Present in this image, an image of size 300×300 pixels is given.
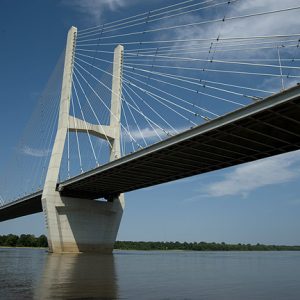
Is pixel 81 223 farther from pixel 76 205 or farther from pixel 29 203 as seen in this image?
pixel 29 203

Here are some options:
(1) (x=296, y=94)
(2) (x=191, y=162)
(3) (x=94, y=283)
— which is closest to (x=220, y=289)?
(3) (x=94, y=283)

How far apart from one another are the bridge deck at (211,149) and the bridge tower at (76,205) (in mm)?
1612

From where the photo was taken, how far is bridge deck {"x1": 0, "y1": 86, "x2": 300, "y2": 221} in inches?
936

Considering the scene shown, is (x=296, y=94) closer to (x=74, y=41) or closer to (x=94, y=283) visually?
(x=94, y=283)

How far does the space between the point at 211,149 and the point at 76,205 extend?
21.0m

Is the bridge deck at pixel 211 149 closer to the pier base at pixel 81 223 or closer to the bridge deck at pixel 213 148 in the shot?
the bridge deck at pixel 213 148

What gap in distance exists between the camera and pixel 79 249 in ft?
157

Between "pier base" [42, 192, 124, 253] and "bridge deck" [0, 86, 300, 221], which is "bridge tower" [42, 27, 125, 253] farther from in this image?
"bridge deck" [0, 86, 300, 221]

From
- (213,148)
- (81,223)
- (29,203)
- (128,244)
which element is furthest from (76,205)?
(128,244)

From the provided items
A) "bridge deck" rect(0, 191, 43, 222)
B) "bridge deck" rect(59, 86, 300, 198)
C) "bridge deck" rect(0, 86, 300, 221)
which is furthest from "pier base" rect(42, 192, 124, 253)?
"bridge deck" rect(0, 191, 43, 222)

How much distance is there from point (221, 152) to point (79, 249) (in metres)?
22.1

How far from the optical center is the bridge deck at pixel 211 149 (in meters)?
23.8

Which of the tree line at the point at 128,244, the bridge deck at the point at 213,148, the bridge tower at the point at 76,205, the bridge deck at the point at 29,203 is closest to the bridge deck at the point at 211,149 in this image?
the bridge deck at the point at 213,148

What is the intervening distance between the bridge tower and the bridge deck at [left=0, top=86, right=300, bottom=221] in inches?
63.5
